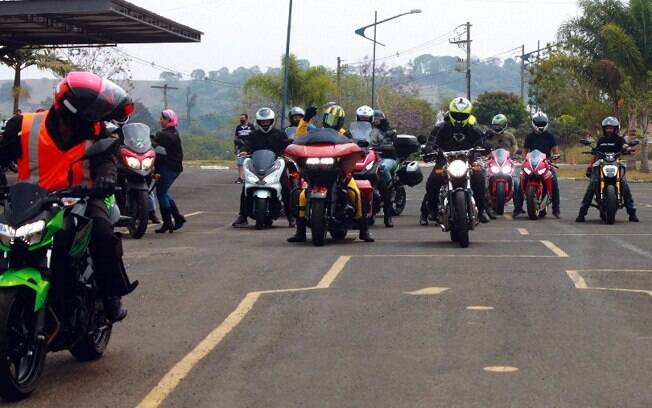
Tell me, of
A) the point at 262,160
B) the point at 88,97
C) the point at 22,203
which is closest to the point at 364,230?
the point at 262,160

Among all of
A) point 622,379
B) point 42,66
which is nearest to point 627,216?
point 622,379

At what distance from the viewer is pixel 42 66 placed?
178 ft

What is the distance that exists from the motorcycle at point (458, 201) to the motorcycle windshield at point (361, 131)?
12.1ft

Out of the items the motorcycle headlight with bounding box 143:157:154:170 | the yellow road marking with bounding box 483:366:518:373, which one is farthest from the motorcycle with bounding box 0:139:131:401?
the motorcycle headlight with bounding box 143:157:154:170

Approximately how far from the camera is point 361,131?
20.3 metres

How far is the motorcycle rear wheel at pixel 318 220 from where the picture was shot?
16141 mm

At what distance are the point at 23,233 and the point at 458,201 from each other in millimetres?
9367

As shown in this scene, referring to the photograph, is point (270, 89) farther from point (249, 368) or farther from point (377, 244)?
point (249, 368)

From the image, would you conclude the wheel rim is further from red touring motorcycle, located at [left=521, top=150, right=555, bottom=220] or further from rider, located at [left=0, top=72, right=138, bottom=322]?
red touring motorcycle, located at [left=521, top=150, right=555, bottom=220]

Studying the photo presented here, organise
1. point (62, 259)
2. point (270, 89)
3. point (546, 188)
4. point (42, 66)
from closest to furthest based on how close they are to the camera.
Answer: point (62, 259), point (546, 188), point (42, 66), point (270, 89)

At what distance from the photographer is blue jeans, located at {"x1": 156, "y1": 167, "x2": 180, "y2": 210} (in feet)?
62.8

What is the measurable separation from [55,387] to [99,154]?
1375 millimetres

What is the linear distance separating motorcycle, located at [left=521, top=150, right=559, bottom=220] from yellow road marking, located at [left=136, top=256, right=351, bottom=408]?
1020 centimetres

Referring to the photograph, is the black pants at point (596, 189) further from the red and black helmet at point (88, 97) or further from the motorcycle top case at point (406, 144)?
the red and black helmet at point (88, 97)
